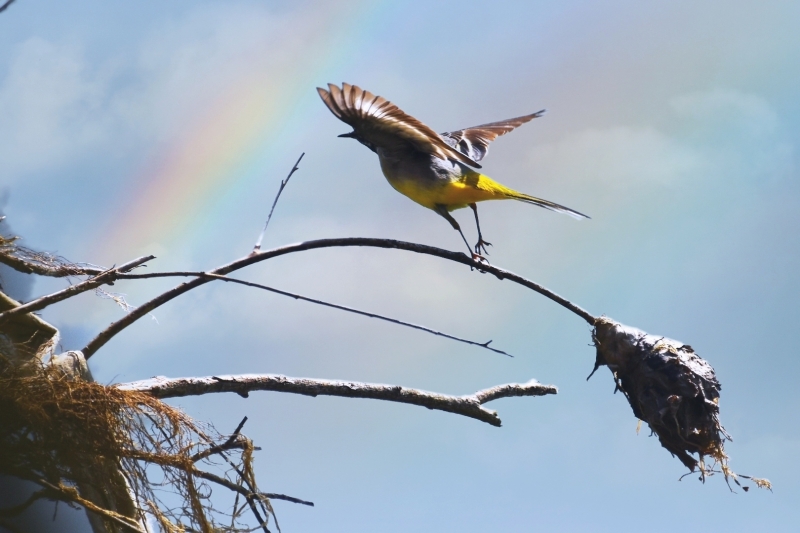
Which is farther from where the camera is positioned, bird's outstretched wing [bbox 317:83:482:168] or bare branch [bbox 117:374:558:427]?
bird's outstretched wing [bbox 317:83:482:168]

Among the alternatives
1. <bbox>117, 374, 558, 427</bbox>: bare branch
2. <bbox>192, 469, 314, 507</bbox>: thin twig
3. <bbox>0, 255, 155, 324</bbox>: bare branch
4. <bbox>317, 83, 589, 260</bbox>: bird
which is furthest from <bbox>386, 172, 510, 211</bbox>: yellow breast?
<bbox>192, 469, 314, 507</bbox>: thin twig

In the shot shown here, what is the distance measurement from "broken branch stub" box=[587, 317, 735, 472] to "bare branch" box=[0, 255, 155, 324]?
1.87 metres

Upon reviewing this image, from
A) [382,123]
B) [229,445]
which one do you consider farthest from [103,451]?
[382,123]

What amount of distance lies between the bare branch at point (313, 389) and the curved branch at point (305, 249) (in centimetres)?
26

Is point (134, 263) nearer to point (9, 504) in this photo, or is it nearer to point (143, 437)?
point (143, 437)

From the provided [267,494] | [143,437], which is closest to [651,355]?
[267,494]

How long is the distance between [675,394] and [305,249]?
148 cm

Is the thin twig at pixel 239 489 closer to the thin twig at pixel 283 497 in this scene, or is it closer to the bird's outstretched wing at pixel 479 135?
the thin twig at pixel 283 497

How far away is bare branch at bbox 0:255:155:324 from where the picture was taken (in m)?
2.39

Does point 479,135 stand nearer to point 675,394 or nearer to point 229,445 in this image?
point 675,394

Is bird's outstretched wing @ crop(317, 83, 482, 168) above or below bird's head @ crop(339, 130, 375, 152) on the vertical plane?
below

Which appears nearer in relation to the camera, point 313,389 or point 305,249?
point 305,249

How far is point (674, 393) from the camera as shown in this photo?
2.70m

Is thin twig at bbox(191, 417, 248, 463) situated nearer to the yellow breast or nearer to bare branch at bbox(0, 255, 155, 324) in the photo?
bare branch at bbox(0, 255, 155, 324)
